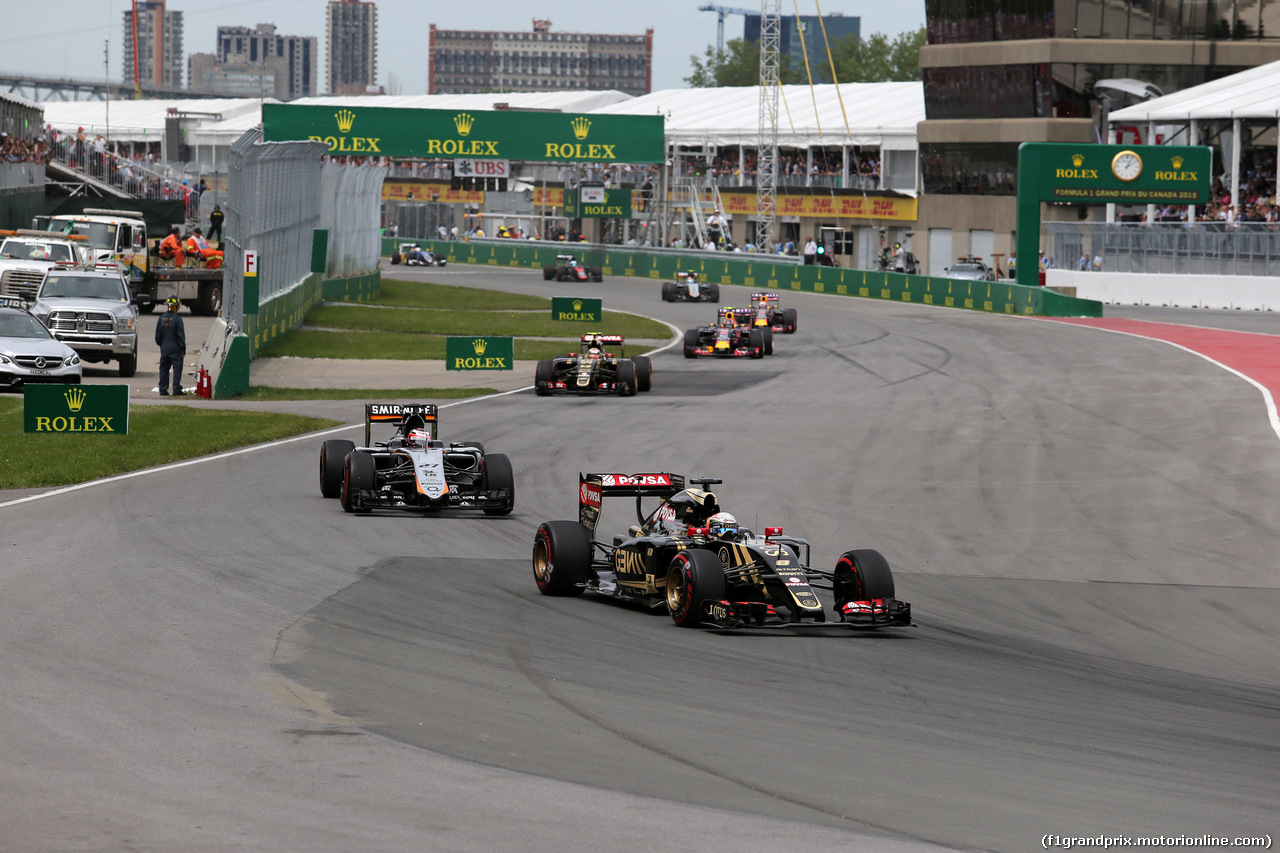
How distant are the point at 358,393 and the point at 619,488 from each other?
16651 millimetres

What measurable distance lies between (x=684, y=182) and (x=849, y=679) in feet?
243

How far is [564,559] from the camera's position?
1226cm

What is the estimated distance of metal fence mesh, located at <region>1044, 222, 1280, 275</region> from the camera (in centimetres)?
5181

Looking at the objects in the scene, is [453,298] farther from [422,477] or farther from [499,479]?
[499,479]

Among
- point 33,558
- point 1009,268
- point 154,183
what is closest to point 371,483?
point 33,558

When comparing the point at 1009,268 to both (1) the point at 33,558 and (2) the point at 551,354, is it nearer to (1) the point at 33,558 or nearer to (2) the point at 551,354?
(2) the point at 551,354

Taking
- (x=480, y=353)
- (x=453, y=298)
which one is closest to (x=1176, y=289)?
(x=453, y=298)

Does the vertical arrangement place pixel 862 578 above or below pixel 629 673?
above

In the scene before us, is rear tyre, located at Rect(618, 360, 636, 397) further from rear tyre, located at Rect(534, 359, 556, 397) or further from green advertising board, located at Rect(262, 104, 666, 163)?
green advertising board, located at Rect(262, 104, 666, 163)

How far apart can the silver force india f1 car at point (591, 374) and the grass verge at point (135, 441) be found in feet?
18.1

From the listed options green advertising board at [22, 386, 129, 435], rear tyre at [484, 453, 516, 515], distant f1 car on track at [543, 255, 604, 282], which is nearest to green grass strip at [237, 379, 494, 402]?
green advertising board at [22, 386, 129, 435]

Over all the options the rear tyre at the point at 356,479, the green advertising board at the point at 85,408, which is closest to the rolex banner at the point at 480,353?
the green advertising board at the point at 85,408

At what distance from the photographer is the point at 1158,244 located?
180 feet

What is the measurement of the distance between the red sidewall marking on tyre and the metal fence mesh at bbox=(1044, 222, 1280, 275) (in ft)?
20.3
